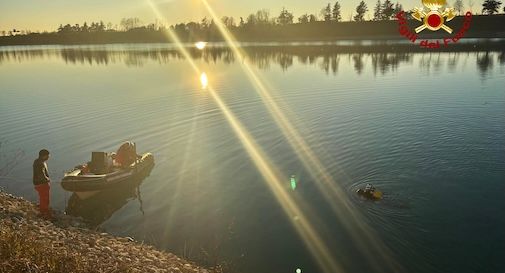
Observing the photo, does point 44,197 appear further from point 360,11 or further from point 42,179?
point 360,11

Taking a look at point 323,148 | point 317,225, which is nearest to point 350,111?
point 323,148

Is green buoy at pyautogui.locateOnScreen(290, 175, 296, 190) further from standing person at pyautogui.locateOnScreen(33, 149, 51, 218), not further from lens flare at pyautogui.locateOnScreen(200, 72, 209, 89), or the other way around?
lens flare at pyautogui.locateOnScreen(200, 72, 209, 89)

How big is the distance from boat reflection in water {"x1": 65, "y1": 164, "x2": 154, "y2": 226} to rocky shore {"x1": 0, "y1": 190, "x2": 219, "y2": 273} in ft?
3.94

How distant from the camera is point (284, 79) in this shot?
60531 millimetres

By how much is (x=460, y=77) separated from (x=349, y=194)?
46368mm

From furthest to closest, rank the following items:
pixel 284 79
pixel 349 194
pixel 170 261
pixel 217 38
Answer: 1. pixel 217 38
2. pixel 284 79
3. pixel 349 194
4. pixel 170 261

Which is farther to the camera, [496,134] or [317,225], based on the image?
[496,134]

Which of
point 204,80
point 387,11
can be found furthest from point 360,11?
point 204,80

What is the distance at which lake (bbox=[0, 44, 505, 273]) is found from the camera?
14758mm

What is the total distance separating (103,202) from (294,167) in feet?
35.9

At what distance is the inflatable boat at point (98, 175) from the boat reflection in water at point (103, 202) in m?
0.34

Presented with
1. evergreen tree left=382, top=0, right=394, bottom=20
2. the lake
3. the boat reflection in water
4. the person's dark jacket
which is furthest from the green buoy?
evergreen tree left=382, top=0, right=394, bottom=20

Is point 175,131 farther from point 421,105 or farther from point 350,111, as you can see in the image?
point 421,105

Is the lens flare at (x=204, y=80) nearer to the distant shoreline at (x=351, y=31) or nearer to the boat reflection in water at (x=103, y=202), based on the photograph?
the boat reflection in water at (x=103, y=202)
